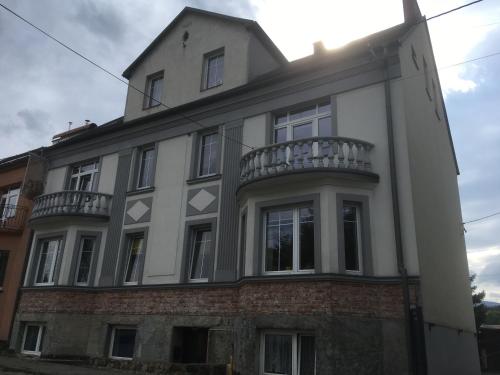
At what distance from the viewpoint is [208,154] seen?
51.6 feet

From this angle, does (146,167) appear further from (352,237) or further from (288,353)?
(288,353)

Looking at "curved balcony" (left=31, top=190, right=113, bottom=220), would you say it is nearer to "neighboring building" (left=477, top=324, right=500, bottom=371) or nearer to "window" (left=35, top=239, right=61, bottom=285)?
"window" (left=35, top=239, right=61, bottom=285)

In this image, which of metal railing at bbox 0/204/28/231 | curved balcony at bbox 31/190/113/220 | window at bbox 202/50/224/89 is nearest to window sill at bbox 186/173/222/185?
curved balcony at bbox 31/190/113/220

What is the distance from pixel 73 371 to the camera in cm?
1225

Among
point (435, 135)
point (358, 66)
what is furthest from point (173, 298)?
point (435, 135)

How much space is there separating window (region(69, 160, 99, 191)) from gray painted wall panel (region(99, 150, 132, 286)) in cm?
161

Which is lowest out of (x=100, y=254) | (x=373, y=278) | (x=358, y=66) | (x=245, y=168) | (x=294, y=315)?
(x=294, y=315)

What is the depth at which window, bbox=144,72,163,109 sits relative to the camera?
18438 millimetres

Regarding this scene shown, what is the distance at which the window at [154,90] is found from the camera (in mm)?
18438

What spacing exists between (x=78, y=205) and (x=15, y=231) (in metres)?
4.88

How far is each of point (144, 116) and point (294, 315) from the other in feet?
33.8

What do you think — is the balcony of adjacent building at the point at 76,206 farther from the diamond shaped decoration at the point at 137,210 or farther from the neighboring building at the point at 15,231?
the neighboring building at the point at 15,231

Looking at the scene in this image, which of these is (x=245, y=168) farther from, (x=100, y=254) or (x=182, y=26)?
(x=182, y=26)

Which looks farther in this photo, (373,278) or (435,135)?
(435,135)
